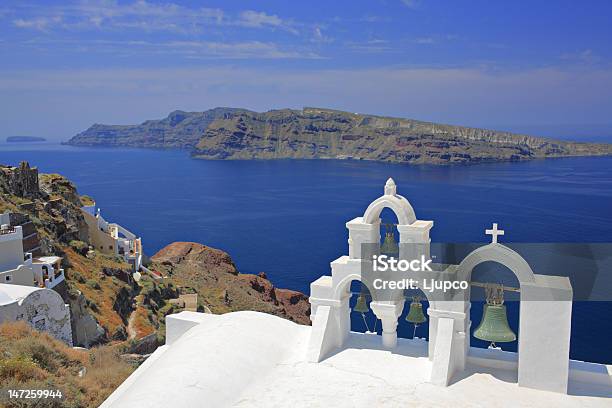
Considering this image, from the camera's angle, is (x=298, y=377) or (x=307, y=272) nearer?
(x=298, y=377)

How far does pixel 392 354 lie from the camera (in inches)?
342

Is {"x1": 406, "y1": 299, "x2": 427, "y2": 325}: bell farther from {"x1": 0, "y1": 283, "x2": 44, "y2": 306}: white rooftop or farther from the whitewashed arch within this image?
{"x1": 0, "y1": 283, "x2": 44, "y2": 306}: white rooftop

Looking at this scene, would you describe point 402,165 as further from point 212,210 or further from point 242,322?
point 242,322

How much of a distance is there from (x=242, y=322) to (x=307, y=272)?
42.2 m

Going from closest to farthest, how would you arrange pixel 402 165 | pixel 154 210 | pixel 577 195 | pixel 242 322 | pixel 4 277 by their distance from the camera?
1. pixel 242 322
2. pixel 4 277
3. pixel 154 210
4. pixel 577 195
5. pixel 402 165

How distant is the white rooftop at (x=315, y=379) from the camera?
722 centimetres

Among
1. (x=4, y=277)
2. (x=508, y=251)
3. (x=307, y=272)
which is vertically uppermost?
(x=508, y=251)

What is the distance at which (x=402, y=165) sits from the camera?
531ft

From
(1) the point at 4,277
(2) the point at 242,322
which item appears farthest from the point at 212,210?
(2) the point at 242,322

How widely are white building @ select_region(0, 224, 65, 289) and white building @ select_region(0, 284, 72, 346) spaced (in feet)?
11.4

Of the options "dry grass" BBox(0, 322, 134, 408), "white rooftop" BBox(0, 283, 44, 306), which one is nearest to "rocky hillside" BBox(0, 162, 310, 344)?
"white rooftop" BBox(0, 283, 44, 306)

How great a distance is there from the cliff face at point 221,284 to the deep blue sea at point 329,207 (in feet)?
17.3

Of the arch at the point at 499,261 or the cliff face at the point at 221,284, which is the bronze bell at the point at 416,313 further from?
the cliff face at the point at 221,284

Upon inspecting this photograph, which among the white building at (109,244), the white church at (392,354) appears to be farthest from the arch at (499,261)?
the white building at (109,244)
